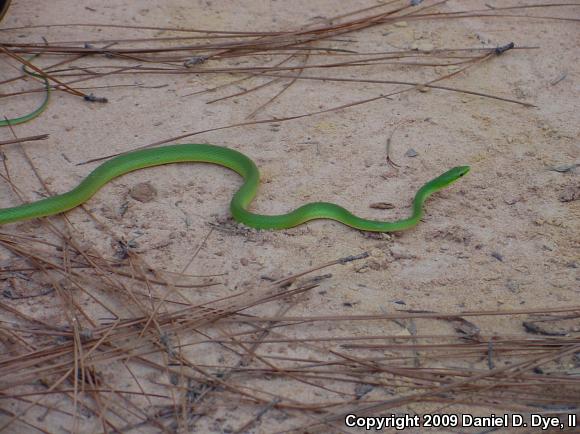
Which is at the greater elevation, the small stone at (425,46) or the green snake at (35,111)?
the small stone at (425,46)

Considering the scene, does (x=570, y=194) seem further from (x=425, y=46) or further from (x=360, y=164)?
(x=425, y=46)

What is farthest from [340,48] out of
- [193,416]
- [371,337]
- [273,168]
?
[193,416]

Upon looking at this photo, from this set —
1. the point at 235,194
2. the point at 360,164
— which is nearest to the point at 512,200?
the point at 360,164

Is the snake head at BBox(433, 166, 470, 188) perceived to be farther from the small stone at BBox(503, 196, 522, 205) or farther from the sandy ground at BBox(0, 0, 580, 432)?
the small stone at BBox(503, 196, 522, 205)

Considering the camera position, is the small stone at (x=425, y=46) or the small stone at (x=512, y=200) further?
the small stone at (x=425, y=46)

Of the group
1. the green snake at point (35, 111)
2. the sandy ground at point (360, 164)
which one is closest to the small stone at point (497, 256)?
the sandy ground at point (360, 164)

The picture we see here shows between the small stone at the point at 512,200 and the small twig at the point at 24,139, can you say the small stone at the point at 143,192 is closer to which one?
the small twig at the point at 24,139
